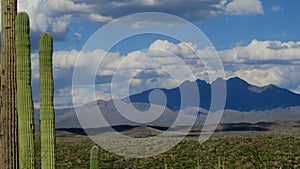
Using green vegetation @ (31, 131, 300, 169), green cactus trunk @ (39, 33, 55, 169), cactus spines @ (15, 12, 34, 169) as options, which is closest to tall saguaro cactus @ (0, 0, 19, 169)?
cactus spines @ (15, 12, 34, 169)

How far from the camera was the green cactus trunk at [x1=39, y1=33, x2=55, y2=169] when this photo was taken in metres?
9.57

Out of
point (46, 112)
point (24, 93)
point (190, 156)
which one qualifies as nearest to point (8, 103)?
point (24, 93)

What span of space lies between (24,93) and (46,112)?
44cm

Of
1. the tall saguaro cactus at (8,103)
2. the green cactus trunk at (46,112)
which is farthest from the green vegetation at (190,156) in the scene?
the green cactus trunk at (46,112)

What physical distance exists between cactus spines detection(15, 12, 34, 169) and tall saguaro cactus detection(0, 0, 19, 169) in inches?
9.3

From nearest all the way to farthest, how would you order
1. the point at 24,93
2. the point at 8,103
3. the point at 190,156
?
the point at 24,93 < the point at 8,103 < the point at 190,156

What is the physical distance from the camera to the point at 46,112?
958cm

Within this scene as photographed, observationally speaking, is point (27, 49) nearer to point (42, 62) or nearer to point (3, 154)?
point (42, 62)

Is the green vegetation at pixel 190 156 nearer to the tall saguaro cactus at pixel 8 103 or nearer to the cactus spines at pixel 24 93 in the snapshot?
the tall saguaro cactus at pixel 8 103

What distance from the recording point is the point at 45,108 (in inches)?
377

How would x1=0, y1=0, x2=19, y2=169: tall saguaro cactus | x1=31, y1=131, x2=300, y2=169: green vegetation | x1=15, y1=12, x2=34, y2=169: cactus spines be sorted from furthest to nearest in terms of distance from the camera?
x1=31, y1=131, x2=300, y2=169: green vegetation
x1=0, y1=0, x2=19, y2=169: tall saguaro cactus
x1=15, y1=12, x2=34, y2=169: cactus spines

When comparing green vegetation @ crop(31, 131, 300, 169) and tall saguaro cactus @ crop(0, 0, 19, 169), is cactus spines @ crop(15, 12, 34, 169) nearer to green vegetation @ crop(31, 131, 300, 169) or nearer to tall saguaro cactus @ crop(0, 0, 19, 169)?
tall saguaro cactus @ crop(0, 0, 19, 169)

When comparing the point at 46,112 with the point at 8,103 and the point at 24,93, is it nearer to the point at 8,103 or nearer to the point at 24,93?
the point at 24,93

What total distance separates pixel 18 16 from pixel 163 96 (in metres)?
4.64
